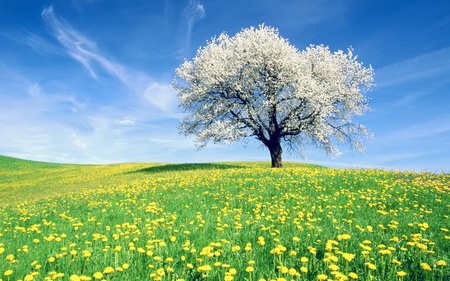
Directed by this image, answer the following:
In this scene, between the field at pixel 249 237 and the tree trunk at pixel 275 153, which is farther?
the tree trunk at pixel 275 153

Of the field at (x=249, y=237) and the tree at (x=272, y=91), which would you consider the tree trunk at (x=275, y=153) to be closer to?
the tree at (x=272, y=91)

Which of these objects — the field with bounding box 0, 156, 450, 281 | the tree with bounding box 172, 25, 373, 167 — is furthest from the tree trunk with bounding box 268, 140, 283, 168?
the field with bounding box 0, 156, 450, 281

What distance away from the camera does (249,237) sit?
5.55 meters

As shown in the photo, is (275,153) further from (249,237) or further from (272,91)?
(249,237)

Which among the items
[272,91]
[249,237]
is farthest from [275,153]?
[249,237]

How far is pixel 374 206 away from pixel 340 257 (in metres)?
5.60

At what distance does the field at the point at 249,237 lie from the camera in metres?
3.99

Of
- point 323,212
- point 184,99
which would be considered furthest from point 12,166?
point 323,212

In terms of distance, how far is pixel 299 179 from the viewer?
13289mm

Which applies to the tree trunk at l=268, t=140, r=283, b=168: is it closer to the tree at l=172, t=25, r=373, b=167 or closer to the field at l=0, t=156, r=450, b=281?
the tree at l=172, t=25, r=373, b=167

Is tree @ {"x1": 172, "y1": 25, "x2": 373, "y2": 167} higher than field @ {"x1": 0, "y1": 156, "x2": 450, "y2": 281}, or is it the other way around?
tree @ {"x1": 172, "y1": 25, "x2": 373, "y2": 167}

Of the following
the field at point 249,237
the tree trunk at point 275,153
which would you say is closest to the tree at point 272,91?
the tree trunk at point 275,153

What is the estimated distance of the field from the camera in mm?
3988

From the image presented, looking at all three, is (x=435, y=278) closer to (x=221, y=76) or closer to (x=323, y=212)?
(x=323, y=212)
